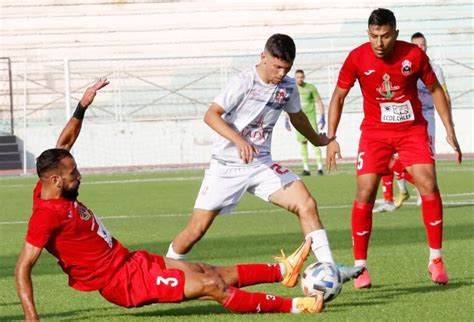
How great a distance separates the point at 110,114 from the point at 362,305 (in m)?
26.9

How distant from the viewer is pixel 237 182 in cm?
950

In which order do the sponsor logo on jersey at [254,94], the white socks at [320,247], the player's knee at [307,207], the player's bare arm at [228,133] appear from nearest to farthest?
the player's bare arm at [228,133]
the white socks at [320,247]
the player's knee at [307,207]
the sponsor logo on jersey at [254,94]

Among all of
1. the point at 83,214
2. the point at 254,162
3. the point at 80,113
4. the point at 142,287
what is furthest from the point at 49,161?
the point at 254,162

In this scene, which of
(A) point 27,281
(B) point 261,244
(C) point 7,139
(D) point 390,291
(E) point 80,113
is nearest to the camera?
(A) point 27,281

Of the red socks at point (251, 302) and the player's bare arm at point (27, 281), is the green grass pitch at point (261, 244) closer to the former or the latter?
the red socks at point (251, 302)

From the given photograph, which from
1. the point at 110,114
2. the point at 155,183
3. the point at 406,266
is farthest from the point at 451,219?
the point at 110,114

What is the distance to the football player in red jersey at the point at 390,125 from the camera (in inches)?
384

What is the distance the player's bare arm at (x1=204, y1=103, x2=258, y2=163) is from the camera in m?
8.60

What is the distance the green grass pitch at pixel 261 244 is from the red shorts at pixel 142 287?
302 millimetres

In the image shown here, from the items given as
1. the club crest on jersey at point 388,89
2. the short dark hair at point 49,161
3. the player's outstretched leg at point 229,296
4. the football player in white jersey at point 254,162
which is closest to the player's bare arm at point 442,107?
the club crest on jersey at point 388,89

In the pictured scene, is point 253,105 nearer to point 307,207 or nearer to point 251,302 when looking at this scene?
point 307,207

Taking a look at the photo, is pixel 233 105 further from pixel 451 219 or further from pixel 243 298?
pixel 451 219

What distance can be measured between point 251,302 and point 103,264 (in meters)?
1.00

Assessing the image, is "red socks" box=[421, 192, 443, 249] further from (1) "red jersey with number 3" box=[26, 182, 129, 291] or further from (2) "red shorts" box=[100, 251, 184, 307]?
(1) "red jersey with number 3" box=[26, 182, 129, 291]
